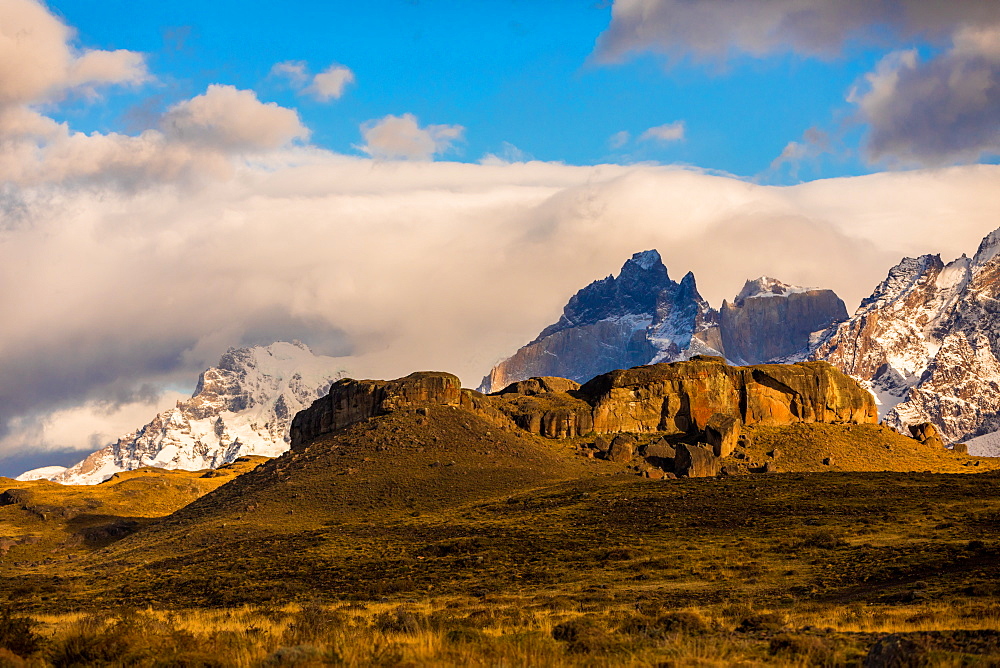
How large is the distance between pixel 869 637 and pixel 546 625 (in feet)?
36.6

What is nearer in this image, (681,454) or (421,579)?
(421,579)

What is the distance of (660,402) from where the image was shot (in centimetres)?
17112

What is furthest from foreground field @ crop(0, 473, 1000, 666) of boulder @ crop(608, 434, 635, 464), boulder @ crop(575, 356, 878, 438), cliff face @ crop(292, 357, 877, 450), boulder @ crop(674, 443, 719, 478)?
boulder @ crop(575, 356, 878, 438)

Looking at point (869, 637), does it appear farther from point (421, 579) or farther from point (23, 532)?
point (23, 532)

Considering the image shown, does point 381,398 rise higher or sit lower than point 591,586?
higher

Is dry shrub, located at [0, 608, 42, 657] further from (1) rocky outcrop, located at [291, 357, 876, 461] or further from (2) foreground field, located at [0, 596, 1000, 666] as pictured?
(1) rocky outcrop, located at [291, 357, 876, 461]

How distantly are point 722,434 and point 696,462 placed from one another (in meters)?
14.6

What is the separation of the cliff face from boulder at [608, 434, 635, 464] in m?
13.4

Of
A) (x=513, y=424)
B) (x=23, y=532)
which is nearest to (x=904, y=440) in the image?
(x=513, y=424)

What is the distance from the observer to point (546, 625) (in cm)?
3444

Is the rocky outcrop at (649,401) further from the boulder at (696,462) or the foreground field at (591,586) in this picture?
the foreground field at (591,586)

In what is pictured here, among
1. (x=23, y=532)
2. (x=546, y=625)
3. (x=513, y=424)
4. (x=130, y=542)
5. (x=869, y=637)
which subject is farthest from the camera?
(x=513, y=424)

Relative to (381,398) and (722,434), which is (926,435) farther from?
(381,398)

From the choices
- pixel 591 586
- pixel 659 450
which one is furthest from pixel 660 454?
pixel 591 586
